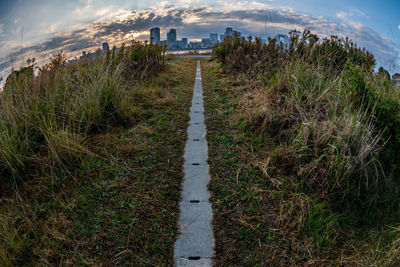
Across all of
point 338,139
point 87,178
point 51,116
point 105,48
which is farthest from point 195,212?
point 105,48

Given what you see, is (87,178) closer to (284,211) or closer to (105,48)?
(284,211)

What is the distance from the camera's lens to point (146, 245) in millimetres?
1729

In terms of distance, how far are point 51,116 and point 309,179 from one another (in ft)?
9.37

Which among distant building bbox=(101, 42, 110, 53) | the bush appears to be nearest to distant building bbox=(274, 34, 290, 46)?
the bush

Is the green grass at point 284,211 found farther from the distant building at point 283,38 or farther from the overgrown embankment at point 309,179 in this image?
the distant building at point 283,38

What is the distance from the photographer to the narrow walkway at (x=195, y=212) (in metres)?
1.65

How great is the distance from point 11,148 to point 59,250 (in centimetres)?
137

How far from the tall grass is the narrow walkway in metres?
1.16

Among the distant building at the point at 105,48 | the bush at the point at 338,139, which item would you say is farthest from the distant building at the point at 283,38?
the distant building at the point at 105,48

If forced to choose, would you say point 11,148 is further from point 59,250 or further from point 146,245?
point 146,245

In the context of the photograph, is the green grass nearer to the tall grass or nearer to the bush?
the bush

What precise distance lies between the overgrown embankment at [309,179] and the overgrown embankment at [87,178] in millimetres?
541

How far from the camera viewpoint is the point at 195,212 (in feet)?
6.70

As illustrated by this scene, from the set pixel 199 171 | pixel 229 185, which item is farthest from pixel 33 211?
pixel 229 185
